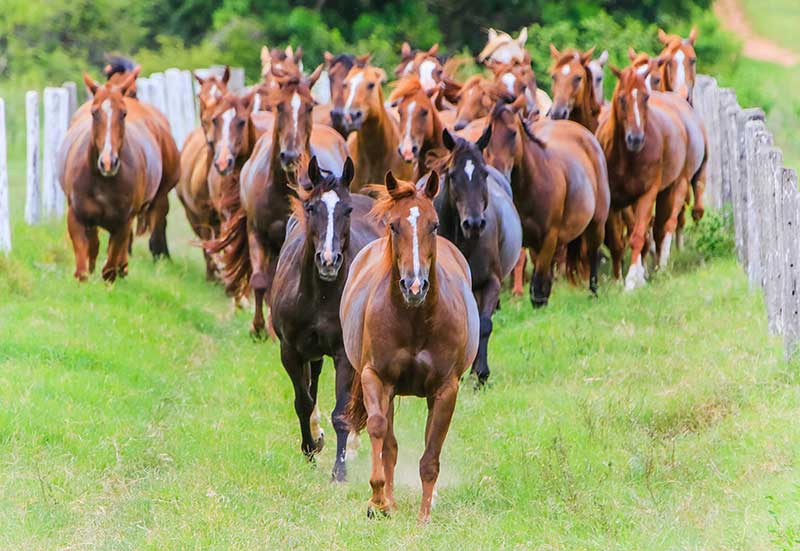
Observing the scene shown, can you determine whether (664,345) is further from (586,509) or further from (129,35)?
(129,35)

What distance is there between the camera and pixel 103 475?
365 inches

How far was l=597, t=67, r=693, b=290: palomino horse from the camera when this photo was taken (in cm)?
1595

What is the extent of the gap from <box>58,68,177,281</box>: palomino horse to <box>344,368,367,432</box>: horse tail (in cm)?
567

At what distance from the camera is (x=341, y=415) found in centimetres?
966

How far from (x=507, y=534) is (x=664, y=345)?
15.9 ft

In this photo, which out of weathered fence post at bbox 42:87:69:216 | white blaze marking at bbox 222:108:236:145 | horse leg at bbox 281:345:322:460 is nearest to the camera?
horse leg at bbox 281:345:322:460

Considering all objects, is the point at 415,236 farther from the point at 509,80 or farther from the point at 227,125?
the point at 509,80

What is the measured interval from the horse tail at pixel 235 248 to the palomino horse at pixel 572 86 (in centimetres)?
406

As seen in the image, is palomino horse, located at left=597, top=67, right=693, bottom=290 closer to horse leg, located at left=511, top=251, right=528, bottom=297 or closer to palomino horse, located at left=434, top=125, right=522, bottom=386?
horse leg, located at left=511, top=251, right=528, bottom=297

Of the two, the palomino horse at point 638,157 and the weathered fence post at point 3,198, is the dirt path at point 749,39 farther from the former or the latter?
the weathered fence post at point 3,198

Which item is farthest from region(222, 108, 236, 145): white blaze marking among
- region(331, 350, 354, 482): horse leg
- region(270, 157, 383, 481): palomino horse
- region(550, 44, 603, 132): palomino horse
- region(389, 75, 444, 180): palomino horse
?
region(331, 350, 354, 482): horse leg

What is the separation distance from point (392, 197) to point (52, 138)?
1194cm

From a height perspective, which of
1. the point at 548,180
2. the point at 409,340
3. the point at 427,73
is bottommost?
the point at 427,73

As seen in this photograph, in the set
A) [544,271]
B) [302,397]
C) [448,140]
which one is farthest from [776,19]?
[302,397]
